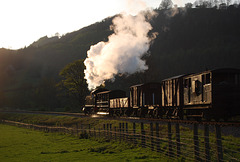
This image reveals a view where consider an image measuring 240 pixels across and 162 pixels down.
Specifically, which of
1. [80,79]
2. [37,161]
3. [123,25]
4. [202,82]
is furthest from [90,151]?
[80,79]

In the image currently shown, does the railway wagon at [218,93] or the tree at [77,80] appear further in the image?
the tree at [77,80]

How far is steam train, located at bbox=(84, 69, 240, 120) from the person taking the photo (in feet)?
64.0

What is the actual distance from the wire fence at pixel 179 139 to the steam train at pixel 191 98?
4.98ft

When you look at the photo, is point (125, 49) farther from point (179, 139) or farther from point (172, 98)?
point (179, 139)

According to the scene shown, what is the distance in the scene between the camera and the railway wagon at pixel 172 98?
2403 cm

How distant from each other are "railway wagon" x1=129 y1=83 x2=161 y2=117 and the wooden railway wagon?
7.62 metres

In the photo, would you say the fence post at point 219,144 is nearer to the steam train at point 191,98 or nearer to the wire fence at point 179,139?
the wire fence at point 179,139

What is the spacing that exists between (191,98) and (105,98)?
20.6 metres

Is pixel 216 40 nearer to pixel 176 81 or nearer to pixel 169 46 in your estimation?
pixel 169 46

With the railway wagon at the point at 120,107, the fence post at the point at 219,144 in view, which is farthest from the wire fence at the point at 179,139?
the railway wagon at the point at 120,107

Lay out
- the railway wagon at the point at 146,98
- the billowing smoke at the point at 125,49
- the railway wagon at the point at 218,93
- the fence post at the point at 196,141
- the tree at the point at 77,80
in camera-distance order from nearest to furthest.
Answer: the fence post at the point at 196,141 → the railway wagon at the point at 218,93 → the railway wagon at the point at 146,98 → the billowing smoke at the point at 125,49 → the tree at the point at 77,80

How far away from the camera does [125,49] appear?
4184 cm

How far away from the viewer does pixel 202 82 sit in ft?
68.0

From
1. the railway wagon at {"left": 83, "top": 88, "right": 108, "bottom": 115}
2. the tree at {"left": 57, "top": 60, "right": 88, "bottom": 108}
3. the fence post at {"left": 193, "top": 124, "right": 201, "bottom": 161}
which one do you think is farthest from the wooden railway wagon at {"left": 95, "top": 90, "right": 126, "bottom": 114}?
the tree at {"left": 57, "top": 60, "right": 88, "bottom": 108}
